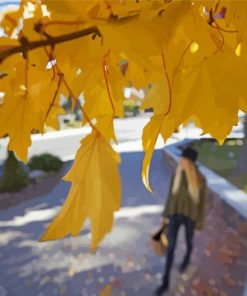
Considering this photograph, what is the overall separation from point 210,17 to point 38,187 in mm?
6962

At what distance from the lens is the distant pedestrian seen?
3447 mm

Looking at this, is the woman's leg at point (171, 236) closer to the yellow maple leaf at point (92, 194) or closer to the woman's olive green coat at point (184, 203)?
the woman's olive green coat at point (184, 203)

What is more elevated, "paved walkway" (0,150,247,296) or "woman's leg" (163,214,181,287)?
"woman's leg" (163,214,181,287)

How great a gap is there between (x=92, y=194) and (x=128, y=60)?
0.13m

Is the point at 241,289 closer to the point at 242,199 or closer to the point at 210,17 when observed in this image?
the point at 242,199

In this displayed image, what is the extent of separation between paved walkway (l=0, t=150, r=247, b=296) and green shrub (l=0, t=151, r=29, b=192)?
4.11 ft

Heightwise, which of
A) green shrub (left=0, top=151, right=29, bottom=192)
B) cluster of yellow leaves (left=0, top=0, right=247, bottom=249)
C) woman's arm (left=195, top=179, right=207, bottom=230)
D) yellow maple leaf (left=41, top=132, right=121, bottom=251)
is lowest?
green shrub (left=0, top=151, right=29, bottom=192)

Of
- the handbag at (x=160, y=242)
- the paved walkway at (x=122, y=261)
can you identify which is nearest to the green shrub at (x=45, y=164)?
the paved walkway at (x=122, y=261)

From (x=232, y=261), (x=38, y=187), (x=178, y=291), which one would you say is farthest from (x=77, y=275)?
(x=38, y=187)

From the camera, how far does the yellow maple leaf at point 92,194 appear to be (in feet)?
1.18

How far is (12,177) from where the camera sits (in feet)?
23.1

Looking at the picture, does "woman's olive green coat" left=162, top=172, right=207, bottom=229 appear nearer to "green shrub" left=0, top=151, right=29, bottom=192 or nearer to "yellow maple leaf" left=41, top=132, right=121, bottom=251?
"yellow maple leaf" left=41, top=132, right=121, bottom=251

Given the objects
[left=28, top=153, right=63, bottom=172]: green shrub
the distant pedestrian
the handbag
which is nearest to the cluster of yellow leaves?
the distant pedestrian

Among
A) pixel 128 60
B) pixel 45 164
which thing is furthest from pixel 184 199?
pixel 45 164
